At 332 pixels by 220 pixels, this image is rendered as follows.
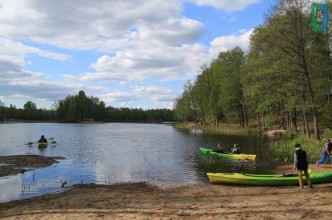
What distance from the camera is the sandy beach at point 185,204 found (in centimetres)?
1040

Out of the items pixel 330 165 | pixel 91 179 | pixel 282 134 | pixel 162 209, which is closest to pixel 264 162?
pixel 330 165

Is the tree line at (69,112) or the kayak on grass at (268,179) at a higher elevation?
the tree line at (69,112)

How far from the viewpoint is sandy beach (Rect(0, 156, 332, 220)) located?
34.1 feet

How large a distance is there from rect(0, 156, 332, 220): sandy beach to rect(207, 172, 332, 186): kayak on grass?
0.44m

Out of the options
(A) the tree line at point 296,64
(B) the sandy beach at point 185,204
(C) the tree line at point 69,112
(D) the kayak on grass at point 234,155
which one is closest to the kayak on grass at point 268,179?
(B) the sandy beach at point 185,204

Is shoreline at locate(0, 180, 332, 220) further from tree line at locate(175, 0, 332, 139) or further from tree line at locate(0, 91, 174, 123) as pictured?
tree line at locate(0, 91, 174, 123)

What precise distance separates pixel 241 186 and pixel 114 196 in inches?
244

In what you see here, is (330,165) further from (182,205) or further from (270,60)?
(270,60)

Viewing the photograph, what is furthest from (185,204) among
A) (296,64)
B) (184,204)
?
(296,64)

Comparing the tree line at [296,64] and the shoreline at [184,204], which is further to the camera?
the tree line at [296,64]

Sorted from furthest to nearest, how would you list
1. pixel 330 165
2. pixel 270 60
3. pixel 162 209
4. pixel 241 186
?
pixel 270 60, pixel 330 165, pixel 241 186, pixel 162 209

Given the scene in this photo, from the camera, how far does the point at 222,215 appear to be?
401 inches

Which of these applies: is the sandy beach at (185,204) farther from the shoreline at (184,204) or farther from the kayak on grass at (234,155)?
the kayak on grass at (234,155)

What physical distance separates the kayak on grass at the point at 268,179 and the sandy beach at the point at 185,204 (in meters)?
0.44
